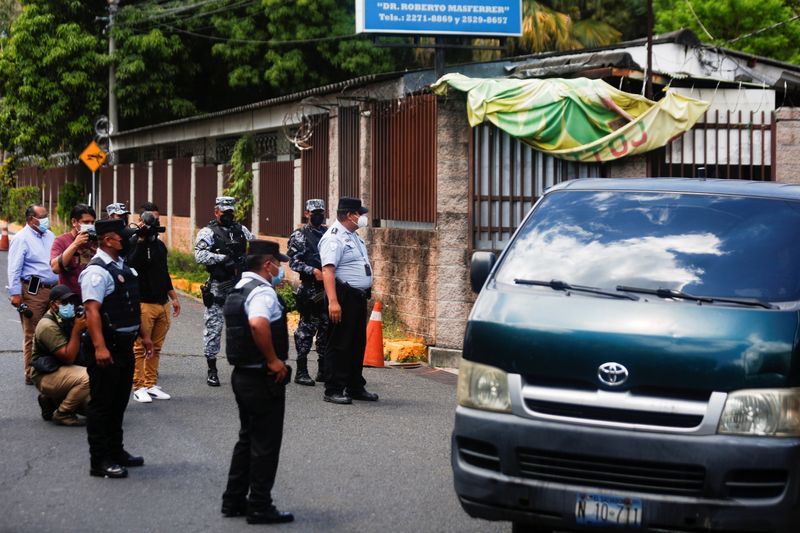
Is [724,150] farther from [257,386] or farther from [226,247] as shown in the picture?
[257,386]

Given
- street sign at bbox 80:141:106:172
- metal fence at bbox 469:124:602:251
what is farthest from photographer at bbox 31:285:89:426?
street sign at bbox 80:141:106:172

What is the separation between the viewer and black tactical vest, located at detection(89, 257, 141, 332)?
7324 mm

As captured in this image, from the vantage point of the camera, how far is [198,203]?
23.6 meters

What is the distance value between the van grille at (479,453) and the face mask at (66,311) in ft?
14.4

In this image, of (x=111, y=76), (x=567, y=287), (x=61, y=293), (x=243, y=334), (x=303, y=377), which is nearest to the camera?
(x=567, y=287)

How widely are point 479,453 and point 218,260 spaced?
5750 millimetres

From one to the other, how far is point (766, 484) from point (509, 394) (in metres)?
1.17

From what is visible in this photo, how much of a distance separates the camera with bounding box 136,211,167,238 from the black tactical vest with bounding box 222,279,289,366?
374 centimetres

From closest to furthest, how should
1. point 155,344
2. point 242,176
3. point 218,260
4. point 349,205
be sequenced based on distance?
point 349,205 < point 155,344 < point 218,260 < point 242,176

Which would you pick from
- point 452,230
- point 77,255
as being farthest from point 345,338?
point 452,230

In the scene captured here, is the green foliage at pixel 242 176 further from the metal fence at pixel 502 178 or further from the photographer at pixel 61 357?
the photographer at pixel 61 357

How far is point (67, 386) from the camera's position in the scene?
8664 mm

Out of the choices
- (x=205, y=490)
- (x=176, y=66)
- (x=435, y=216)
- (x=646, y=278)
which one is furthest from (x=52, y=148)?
(x=646, y=278)

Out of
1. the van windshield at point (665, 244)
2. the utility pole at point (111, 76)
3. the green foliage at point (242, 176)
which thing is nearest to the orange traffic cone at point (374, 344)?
the van windshield at point (665, 244)
